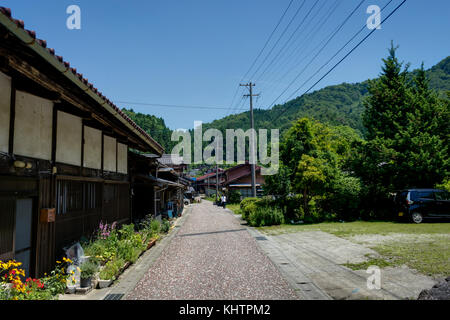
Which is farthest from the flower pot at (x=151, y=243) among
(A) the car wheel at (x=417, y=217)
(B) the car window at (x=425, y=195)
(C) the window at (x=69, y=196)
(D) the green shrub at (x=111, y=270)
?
(B) the car window at (x=425, y=195)

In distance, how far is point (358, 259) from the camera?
296 inches

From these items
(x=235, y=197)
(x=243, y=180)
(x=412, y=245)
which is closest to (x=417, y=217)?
(x=412, y=245)

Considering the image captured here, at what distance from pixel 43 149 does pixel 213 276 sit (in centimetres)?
452

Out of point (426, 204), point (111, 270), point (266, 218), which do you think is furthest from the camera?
point (266, 218)

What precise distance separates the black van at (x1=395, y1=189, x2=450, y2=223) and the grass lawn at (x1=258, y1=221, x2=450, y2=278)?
1.90 ft

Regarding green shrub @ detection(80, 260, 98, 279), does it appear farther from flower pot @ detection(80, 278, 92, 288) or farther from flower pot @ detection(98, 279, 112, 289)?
flower pot @ detection(98, 279, 112, 289)

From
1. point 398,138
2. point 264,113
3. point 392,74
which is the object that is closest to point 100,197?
point 398,138

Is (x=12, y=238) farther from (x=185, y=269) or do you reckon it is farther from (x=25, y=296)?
(x=185, y=269)

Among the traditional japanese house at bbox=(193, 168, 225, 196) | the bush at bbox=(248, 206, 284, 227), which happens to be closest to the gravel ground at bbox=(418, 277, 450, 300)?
the bush at bbox=(248, 206, 284, 227)

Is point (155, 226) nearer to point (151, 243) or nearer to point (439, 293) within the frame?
point (151, 243)

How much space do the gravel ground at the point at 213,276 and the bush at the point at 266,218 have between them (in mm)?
5812

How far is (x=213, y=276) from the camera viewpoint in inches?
249
